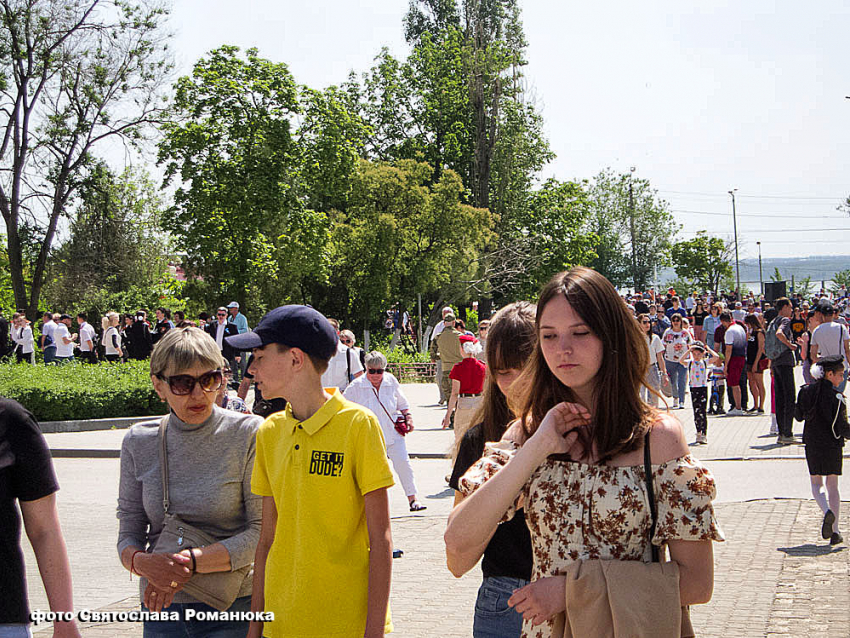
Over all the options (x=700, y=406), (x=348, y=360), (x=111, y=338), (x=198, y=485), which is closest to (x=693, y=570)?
(x=198, y=485)

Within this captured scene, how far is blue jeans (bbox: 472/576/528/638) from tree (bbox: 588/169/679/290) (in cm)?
7404

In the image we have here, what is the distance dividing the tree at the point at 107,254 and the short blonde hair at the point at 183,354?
44879 millimetres

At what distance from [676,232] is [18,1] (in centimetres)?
5775

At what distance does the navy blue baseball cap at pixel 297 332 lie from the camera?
335 centimetres

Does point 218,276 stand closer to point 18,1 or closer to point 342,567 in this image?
point 18,1

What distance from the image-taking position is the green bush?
18969 millimetres

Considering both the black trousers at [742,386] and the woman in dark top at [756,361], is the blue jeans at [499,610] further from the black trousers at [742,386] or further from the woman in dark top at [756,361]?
the black trousers at [742,386]

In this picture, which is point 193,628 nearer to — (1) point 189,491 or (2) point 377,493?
(1) point 189,491

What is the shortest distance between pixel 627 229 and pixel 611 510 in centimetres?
8139

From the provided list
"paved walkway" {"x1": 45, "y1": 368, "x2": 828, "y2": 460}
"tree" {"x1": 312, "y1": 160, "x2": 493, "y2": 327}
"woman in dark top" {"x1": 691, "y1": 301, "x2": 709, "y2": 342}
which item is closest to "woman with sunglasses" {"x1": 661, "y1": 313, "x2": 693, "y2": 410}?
"paved walkway" {"x1": 45, "y1": 368, "x2": 828, "y2": 460}

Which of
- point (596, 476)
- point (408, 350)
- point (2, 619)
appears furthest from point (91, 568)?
point (408, 350)

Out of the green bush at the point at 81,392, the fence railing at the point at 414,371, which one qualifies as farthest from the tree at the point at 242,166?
the green bush at the point at 81,392

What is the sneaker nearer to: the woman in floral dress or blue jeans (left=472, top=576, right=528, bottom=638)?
blue jeans (left=472, top=576, right=528, bottom=638)

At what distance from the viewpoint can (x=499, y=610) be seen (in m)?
3.12
